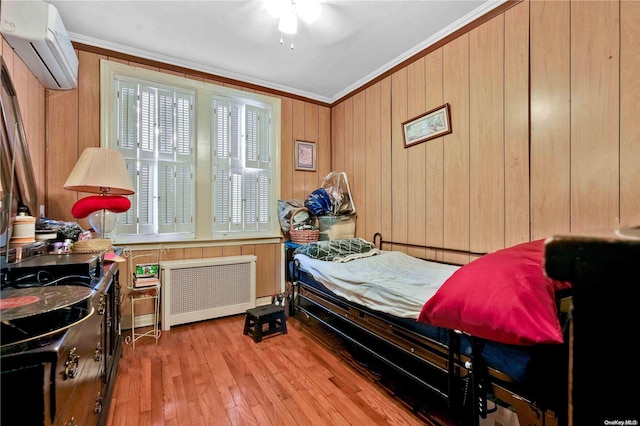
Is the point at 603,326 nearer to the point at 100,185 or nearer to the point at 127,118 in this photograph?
the point at 100,185

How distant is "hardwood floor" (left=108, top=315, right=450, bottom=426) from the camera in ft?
5.39

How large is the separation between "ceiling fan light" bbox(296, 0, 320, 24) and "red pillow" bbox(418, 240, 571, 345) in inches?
86.0

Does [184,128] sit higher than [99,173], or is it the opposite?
[184,128]

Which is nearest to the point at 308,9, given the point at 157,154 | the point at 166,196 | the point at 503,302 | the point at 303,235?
the point at 157,154

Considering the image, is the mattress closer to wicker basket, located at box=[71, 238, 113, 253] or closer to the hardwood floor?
the hardwood floor

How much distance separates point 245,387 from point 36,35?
2.73m

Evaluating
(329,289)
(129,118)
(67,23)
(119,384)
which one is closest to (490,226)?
(329,289)

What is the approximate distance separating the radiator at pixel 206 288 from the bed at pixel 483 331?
164cm

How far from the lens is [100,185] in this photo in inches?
74.7

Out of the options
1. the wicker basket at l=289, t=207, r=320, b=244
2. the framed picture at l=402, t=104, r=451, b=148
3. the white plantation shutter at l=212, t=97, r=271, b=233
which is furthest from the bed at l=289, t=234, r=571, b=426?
the white plantation shutter at l=212, t=97, r=271, b=233

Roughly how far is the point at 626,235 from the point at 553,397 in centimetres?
102

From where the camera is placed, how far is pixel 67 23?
7.93ft

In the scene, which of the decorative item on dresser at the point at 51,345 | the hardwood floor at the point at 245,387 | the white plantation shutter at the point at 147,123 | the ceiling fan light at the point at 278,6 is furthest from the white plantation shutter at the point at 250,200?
the decorative item on dresser at the point at 51,345

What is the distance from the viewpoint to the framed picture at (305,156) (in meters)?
3.88
